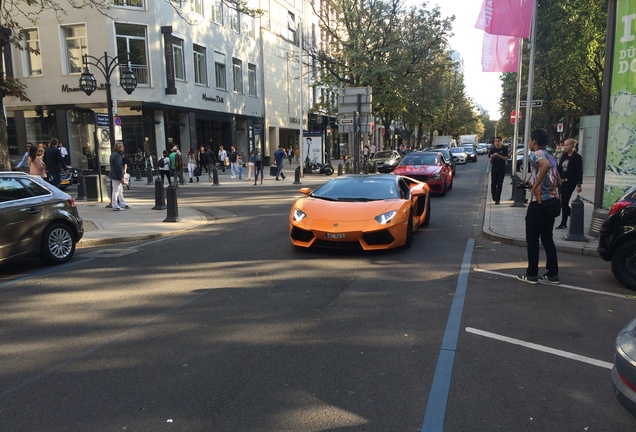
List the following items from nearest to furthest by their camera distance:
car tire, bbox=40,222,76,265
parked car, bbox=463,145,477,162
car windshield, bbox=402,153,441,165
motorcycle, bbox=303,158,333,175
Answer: car tire, bbox=40,222,76,265 → car windshield, bbox=402,153,441,165 → motorcycle, bbox=303,158,333,175 → parked car, bbox=463,145,477,162

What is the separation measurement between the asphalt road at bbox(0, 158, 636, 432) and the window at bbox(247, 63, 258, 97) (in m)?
35.2

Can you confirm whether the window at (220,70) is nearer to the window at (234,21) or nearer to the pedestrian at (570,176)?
the window at (234,21)

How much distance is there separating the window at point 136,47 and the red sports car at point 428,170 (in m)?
18.3

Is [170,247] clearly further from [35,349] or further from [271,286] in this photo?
[35,349]

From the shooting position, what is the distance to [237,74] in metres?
39.3

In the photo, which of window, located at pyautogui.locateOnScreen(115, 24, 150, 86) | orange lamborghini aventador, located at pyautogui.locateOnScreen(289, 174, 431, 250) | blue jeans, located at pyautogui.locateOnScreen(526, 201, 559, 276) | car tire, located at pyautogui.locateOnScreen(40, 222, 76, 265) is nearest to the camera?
blue jeans, located at pyautogui.locateOnScreen(526, 201, 559, 276)

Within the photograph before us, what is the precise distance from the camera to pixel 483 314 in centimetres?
518

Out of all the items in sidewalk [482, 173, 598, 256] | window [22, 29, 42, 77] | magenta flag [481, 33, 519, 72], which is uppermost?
window [22, 29, 42, 77]

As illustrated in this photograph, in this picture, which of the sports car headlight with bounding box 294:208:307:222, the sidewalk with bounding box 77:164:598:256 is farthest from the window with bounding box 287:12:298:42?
the sports car headlight with bounding box 294:208:307:222

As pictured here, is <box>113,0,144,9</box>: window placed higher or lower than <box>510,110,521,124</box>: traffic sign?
higher

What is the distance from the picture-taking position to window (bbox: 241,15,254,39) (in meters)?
39.4

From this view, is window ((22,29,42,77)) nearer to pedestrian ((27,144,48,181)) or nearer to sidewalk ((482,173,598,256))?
pedestrian ((27,144,48,181))

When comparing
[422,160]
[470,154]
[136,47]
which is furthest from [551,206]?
[470,154]

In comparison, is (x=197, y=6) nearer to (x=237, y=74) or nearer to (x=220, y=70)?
(x=220, y=70)
